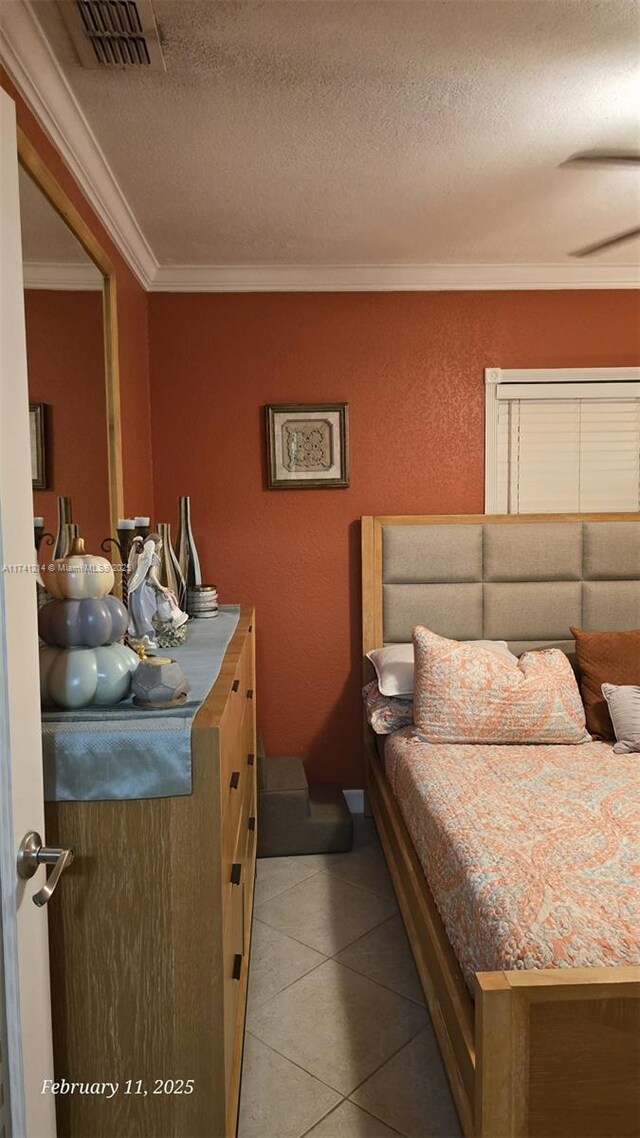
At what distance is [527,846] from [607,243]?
2.11m

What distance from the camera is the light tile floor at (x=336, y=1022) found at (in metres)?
1.95

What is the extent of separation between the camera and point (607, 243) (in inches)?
112

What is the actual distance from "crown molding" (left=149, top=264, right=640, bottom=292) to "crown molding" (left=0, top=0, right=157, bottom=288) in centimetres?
54

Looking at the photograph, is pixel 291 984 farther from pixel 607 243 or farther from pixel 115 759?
pixel 607 243

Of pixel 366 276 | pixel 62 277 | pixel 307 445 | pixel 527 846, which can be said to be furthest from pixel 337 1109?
pixel 366 276

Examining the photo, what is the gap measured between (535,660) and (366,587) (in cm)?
87

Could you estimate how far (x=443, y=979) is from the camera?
6.35ft

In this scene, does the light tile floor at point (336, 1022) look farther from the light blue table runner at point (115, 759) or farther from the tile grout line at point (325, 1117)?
the light blue table runner at point (115, 759)

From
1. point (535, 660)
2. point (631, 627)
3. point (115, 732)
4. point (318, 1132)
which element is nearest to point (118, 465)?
point (115, 732)

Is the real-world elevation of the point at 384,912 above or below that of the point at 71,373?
below

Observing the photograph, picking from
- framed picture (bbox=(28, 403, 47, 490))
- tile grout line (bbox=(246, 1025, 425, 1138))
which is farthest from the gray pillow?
framed picture (bbox=(28, 403, 47, 490))

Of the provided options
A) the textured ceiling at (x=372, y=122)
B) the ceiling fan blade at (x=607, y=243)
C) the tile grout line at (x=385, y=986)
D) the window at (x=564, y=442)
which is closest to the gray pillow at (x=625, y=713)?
the window at (x=564, y=442)

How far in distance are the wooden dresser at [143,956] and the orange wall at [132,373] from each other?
176 cm

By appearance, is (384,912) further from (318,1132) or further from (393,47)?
(393,47)
